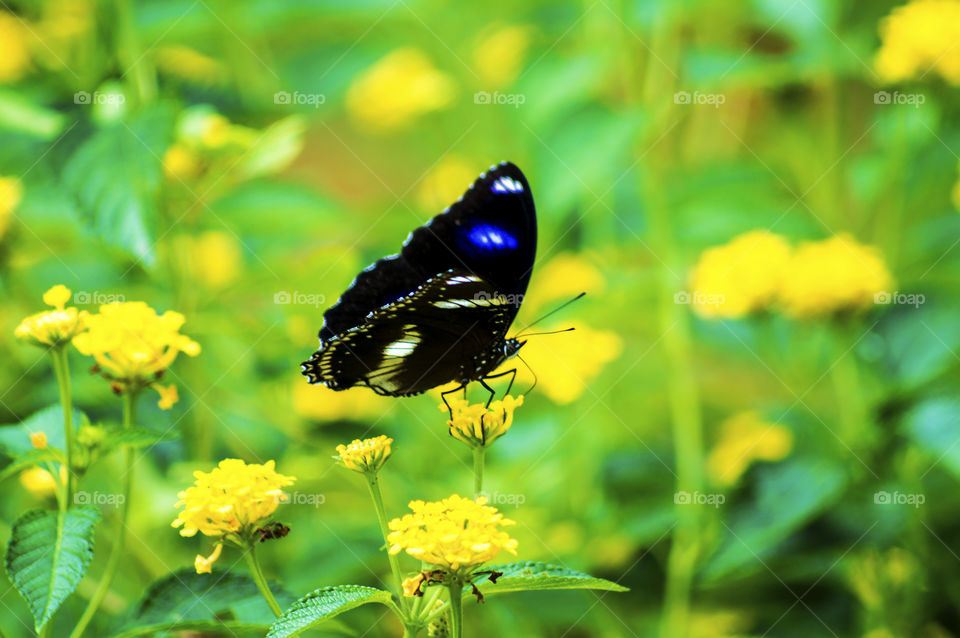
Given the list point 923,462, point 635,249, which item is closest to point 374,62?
point 635,249

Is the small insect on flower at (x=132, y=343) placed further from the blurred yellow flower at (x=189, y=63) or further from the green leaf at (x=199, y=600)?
the blurred yellow flower at (x=189, y=63)

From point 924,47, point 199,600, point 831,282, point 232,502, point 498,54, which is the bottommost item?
point 199,600

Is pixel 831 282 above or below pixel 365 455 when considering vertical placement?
above

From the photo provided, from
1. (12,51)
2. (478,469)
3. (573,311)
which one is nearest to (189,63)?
(12,51)

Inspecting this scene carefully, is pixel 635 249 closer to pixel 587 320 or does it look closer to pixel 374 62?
pixel 587 320

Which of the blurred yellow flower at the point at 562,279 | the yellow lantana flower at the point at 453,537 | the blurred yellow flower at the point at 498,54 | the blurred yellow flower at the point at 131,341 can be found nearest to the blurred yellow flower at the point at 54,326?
the blurred yellow flower at the point at 131,341

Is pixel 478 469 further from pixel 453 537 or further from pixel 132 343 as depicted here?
pixel 132 343

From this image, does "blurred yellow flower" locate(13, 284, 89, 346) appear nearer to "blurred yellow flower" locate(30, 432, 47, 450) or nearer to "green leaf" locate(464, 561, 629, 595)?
"blurred yellow flower" locate(30, 432, 47, 450)
